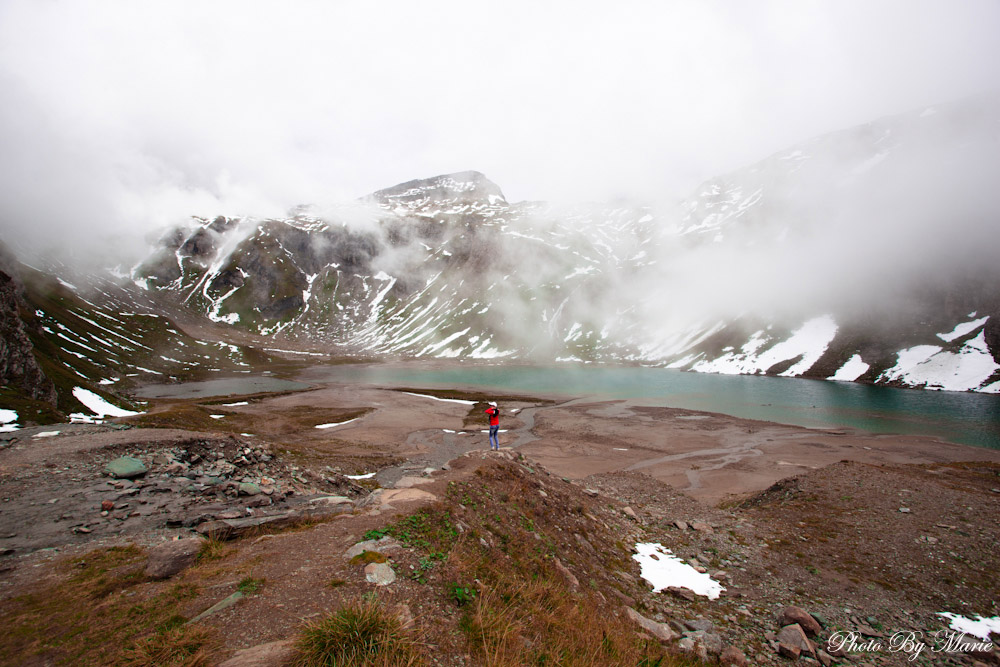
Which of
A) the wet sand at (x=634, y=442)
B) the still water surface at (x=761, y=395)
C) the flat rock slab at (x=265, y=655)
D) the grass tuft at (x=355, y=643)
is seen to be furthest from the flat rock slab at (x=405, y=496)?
the still water surface at (x=761, y=395)

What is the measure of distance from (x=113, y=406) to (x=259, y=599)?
2184 inches

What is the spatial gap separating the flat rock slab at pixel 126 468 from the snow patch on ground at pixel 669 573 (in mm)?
18202

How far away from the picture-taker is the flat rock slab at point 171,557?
7.32 m

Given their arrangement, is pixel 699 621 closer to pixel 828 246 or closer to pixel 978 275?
pixel 978 275

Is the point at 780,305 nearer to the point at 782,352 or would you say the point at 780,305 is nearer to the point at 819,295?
the point at 819,295

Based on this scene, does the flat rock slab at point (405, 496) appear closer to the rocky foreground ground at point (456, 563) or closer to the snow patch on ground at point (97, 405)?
the rocky foreground ground at point (456, 563)

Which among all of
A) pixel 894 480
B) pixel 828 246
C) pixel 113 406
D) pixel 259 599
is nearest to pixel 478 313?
Result: pixel 828 246

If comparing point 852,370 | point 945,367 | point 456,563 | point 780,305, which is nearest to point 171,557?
point 456,563

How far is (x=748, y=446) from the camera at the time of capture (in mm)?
41562

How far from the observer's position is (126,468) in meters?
14.2

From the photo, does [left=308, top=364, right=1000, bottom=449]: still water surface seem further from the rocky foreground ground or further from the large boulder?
the large boulder

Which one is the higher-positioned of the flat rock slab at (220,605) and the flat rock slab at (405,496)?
the flat rock slab at (220,605)

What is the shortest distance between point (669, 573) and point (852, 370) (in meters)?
106

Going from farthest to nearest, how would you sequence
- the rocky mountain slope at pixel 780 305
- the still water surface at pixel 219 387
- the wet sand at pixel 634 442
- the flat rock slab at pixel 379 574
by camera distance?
1. the rocky mountain slope at pixel 780 305
2. the still water surface at pixel 219 387
3. the wet sand at pixel 634 442
4. the flat rock slab at pixel 379 574
